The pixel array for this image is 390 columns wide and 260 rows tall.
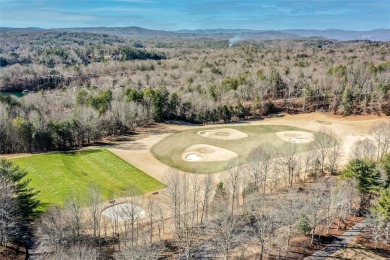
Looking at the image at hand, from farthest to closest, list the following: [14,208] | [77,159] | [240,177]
Result: [77,159], [240,177], [14,208]

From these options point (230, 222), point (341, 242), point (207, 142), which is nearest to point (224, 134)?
point (207, 142)

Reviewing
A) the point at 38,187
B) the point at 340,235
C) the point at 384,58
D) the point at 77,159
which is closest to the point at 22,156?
the point at 77,159

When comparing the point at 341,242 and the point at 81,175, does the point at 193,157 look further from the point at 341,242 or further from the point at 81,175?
the point at 341,242

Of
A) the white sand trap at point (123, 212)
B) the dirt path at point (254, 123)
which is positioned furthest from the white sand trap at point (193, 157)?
the white sand trap at point (123, 212)

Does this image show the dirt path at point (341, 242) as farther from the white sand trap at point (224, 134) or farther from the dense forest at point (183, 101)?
the dense forest at point (183, 101)

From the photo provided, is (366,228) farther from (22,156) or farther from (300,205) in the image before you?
(22,156)

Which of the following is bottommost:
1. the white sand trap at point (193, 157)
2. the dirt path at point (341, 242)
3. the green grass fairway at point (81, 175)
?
the dirt path at point (341, 242)
